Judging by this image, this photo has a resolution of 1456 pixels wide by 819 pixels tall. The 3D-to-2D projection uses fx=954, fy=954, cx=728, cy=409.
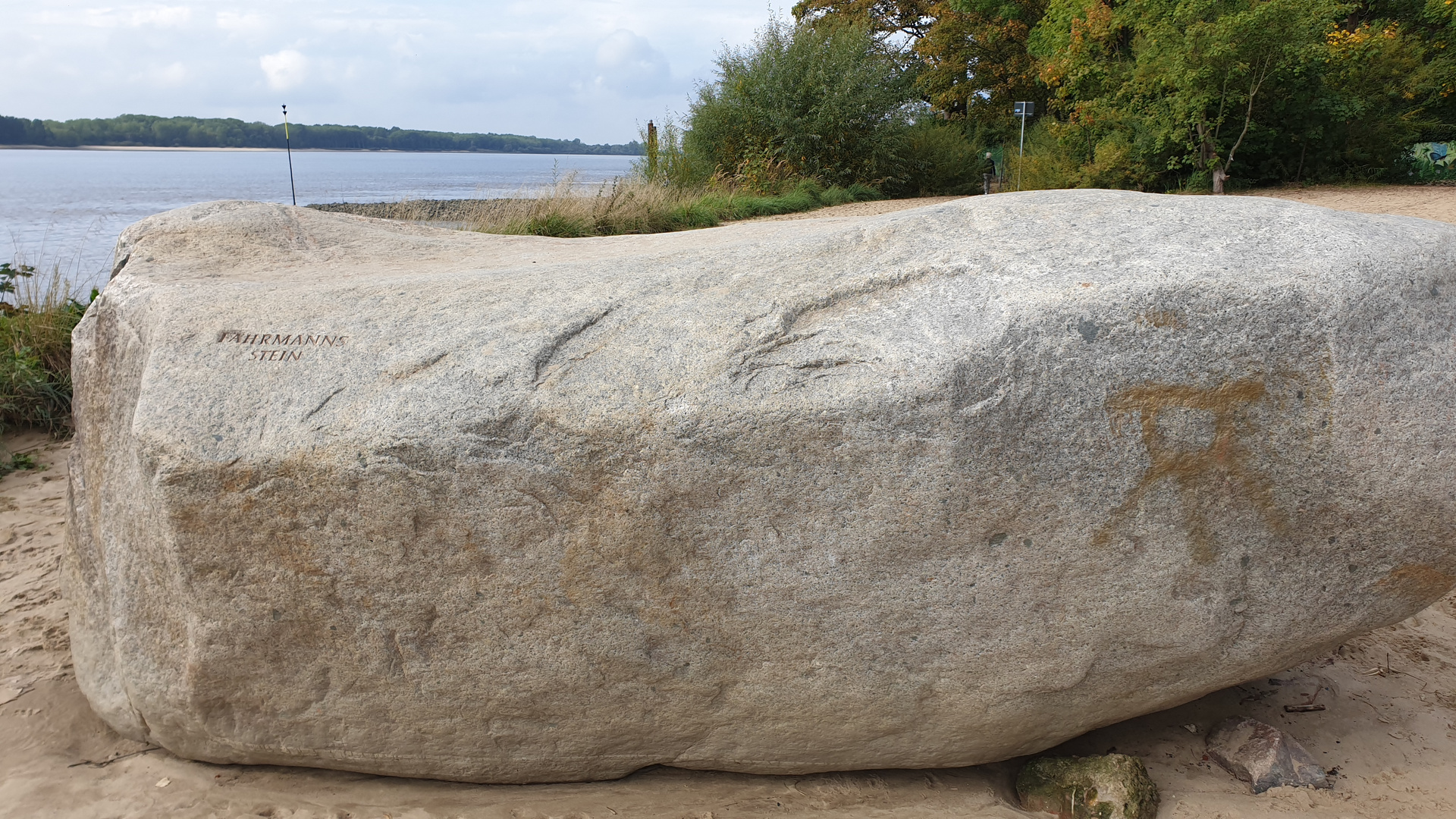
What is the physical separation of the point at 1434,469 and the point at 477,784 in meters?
2.58

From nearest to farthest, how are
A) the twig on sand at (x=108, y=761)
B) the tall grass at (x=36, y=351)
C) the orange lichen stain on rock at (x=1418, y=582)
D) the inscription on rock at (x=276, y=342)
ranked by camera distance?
the orange lichen stain on rock at (x=1418, y=582) < the inscription on rock at (x=276, y=342) < the twig on sand at (x=108, y=761) < the tall grass at (x=36, y=351)

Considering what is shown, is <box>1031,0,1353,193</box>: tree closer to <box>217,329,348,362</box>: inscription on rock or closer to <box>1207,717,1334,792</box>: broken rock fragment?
<box>1207,717,1334,792</box>: broken rock fragment

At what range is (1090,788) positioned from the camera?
2572 mm

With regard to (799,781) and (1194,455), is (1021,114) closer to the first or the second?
(1194,455)

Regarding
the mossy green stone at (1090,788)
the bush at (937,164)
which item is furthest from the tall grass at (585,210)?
the mossy green stone at (1090,788)

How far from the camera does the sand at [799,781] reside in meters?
2.56

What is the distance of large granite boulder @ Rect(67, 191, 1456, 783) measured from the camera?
7.27 ft

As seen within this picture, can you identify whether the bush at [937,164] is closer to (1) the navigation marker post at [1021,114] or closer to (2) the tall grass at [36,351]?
(1) the navigation marker post at [1021,114]

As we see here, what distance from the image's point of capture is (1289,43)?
1303 cm

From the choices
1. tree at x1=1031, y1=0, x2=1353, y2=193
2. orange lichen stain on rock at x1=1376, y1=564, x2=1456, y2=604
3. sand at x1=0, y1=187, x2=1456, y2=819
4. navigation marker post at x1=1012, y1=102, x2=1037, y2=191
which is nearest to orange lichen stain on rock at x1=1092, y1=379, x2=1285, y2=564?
orange lichen stain on rock at x1=1376, y1=564, x2=1456, y2=604

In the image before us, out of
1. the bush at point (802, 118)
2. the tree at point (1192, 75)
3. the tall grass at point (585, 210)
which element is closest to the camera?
the tall grass at point (585, 210)

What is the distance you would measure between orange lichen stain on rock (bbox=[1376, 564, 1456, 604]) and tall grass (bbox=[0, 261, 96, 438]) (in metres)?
6.23

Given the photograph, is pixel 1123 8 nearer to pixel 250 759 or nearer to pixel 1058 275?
pixel 1058 275

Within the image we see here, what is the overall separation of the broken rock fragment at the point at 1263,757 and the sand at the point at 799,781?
4cm
